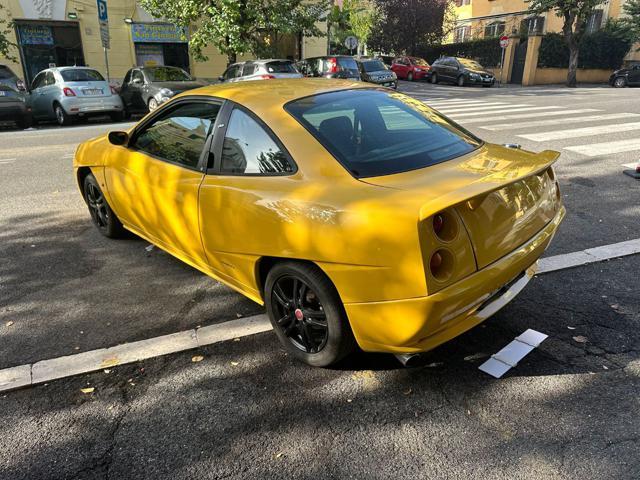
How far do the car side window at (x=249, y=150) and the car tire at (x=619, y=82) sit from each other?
30.5 metres

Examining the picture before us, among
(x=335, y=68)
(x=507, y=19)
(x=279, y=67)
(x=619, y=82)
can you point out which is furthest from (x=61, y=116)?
(x=507, y=19)

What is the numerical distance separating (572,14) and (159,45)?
22.5 meters

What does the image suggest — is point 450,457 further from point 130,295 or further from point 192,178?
point 130,295

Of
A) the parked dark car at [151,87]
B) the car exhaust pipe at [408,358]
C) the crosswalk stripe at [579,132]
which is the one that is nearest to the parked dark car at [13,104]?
the parked dark car at [151,87]

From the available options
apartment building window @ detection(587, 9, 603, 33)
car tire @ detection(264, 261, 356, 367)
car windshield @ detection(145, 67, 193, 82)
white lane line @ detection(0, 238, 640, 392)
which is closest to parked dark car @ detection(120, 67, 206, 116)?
car windshield @ detection(145, 67, 193, 82)

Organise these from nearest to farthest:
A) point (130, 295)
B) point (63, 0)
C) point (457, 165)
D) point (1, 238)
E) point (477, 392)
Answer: point (477, 392) → point (457, 165) → point (130, 295) → point (1, 238) → point (63, 0)

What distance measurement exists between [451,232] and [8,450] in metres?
2.41

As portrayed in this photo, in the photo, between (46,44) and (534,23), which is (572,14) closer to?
(534,23)

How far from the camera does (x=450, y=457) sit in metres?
2.37

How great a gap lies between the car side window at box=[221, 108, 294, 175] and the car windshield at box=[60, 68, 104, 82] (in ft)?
44.3

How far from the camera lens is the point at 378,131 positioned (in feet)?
10.8

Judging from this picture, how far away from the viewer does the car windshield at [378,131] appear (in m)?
2.97

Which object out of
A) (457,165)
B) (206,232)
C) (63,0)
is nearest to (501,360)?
(457,165)

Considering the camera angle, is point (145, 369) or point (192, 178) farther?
point (192, 178)
